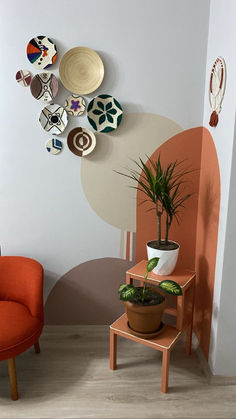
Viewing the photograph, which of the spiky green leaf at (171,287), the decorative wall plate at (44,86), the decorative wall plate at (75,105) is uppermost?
the decorative wall plate at (44,86)

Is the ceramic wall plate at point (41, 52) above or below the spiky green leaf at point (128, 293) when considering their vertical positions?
above

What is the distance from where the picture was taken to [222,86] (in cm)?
198

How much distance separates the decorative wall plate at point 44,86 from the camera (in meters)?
2.31

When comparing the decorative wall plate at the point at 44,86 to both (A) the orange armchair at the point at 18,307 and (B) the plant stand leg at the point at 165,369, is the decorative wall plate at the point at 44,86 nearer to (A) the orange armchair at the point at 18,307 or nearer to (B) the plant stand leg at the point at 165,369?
(A) the orange armchair at the point at 18,307

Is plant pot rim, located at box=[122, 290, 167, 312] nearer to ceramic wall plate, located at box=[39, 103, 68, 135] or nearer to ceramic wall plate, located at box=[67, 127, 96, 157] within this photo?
ceramic wall plate, located at box=[67, 127, 96, 157]

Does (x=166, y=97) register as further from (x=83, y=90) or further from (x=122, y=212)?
(x=122, y=212)

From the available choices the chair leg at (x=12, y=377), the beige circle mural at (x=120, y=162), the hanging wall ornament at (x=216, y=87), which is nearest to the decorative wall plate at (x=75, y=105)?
the beige circle mural at (x=120, y=162)

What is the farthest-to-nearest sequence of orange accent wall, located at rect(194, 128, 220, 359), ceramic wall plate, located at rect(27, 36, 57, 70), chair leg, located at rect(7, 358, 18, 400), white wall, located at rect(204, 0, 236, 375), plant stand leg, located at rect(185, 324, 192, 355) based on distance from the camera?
plant stand leg, located at rect(185, 324, 192, 355), ceramic wall plate, located at rect(27, 36, 57, 70), orange accent wall, located at rect(194, 128, 220, 359), chair leg, located at rect(7, 358, 18, 400), white wall, located at rect(204, 0, 236, 375)

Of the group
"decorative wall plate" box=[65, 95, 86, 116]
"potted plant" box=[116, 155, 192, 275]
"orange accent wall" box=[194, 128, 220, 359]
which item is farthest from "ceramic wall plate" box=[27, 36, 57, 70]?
"orange accent wall" box=[194, 128, 220, 359]

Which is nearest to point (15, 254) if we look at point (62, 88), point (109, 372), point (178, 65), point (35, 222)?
point (35, 222)

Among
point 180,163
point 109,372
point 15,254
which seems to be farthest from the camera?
point 15,254

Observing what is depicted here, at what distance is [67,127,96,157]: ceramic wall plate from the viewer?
2.40 metres

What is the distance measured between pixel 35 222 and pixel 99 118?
90 cm

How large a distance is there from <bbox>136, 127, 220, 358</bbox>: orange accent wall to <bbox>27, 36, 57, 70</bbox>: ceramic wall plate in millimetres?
961
